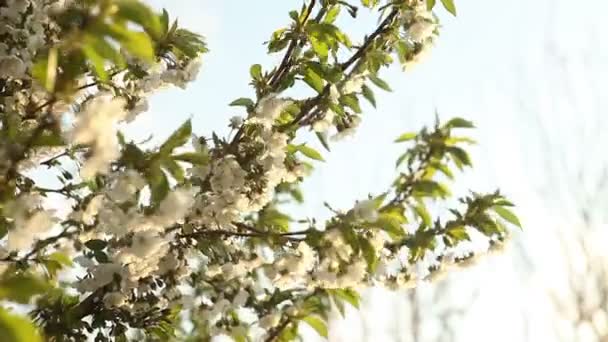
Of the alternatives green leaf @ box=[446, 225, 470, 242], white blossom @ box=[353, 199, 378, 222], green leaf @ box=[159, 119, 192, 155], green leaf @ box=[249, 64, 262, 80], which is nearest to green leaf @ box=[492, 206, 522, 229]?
green leaf @ box=[446, 225, 470, 242]

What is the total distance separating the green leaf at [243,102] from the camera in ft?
4.24

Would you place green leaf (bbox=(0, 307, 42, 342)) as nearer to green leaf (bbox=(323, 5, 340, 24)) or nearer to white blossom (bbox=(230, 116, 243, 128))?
white blossom (bbox=(230, 116, 243, 128))

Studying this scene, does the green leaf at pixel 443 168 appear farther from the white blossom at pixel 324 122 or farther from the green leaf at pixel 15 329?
the green leaf at pixel 15 329

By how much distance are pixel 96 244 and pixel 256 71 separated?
0.39 m

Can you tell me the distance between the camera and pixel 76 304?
4.09ft

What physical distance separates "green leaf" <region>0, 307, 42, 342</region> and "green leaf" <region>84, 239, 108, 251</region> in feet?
2.34

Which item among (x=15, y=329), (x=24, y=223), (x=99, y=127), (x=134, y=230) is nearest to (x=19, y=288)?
(x=15, y=329)

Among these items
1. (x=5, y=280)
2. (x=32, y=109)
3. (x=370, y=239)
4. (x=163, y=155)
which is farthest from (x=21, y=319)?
(x=370, y=239)

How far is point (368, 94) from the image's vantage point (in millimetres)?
1415

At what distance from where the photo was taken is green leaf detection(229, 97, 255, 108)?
129 centimetres

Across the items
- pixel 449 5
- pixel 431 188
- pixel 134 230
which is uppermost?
pixel 449 5

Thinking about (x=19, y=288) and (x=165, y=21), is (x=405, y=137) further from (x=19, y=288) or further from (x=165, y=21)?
(x=19, y=288)

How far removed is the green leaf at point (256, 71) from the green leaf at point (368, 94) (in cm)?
19

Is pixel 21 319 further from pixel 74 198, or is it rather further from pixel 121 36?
pixel 74 198
